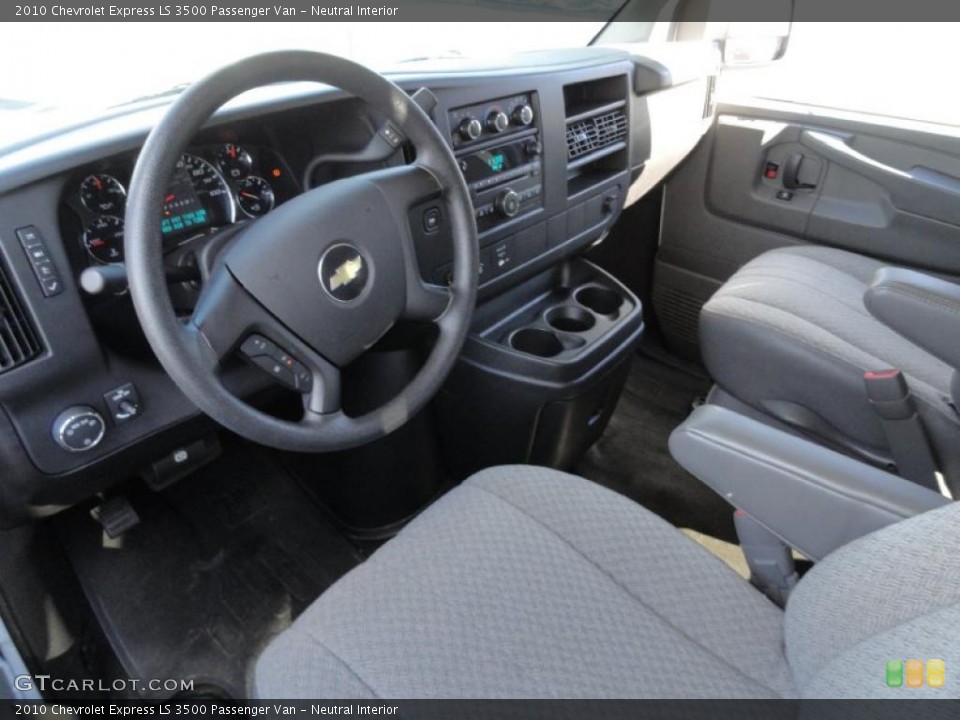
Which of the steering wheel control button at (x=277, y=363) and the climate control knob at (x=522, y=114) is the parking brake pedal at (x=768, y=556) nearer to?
the steering wheel control button at (x=277, y=363)

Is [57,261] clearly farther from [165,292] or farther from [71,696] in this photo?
[71,696]

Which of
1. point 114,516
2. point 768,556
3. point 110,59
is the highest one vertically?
point 110,59

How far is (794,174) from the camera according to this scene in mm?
1983

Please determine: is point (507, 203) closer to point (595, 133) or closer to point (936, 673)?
point (595, 133)

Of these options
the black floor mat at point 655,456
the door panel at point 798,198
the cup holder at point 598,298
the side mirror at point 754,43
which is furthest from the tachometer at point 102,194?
the side mirror at point 754,43

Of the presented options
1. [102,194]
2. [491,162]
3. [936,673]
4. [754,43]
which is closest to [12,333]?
[102,194]

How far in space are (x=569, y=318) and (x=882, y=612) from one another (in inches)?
46.4

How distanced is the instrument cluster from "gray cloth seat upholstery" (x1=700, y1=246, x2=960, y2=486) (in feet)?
3.16

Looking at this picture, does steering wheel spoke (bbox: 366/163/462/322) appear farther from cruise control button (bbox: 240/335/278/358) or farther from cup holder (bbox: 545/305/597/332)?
cup holder (bbox: 545/305/597/332)

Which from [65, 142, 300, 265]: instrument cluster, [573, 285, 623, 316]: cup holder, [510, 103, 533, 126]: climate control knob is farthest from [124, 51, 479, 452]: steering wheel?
[573, 285, 623, 316]: cup holder

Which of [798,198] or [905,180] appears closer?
[905,180]

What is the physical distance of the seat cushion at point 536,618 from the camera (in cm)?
79

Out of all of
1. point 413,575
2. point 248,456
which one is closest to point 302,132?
point 413,575

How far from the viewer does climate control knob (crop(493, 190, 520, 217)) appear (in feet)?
4.78
